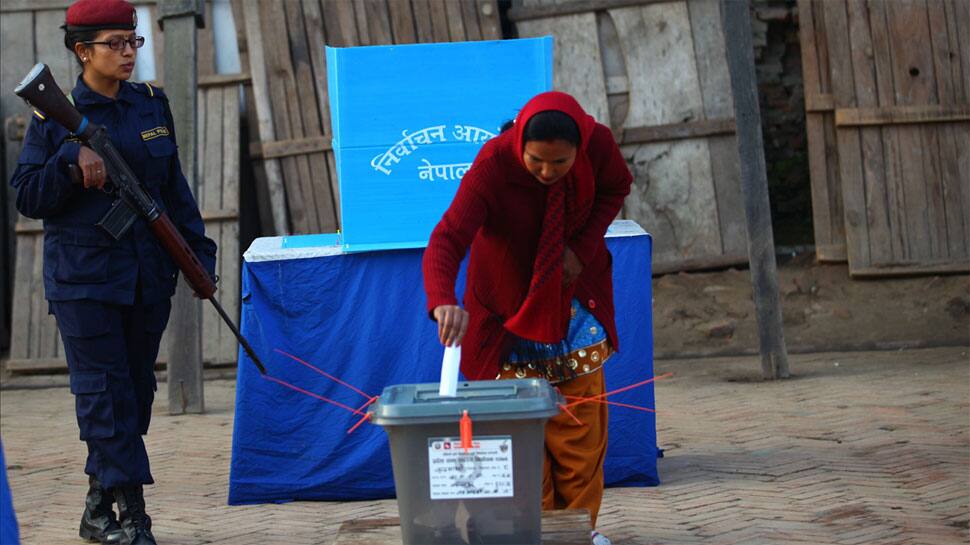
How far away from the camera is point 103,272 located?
4.75m

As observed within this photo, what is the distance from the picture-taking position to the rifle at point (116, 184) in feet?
14.9

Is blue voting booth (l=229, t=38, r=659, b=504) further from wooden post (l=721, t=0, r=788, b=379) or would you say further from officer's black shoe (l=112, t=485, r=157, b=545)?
wooden post (l=721, t=0, r=788, b=379)

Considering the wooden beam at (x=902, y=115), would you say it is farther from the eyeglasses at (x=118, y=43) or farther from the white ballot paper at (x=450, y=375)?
the white ballot paper at (x=450, y=375)

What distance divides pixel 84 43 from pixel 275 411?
1640 mm

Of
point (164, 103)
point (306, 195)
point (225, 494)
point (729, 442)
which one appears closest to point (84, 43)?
point (164, 103)

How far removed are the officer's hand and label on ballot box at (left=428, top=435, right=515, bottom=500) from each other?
5.93 feet

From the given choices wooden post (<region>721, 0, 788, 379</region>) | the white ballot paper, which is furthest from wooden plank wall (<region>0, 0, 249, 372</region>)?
the white ballot paper

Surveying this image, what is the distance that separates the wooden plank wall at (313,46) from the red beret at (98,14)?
4.80 meters

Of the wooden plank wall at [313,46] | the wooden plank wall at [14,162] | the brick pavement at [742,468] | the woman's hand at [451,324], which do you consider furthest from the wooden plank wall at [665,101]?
the woman's hand at [451,324]

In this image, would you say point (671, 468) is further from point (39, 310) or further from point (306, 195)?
point (39, 310)

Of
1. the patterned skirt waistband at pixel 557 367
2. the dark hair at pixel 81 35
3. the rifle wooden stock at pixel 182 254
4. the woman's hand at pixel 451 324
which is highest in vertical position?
the dark hair at pixel 81 35

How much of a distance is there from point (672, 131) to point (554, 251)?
5644 mm

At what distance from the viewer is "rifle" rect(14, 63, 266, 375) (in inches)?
179

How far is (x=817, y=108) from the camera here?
942cm
